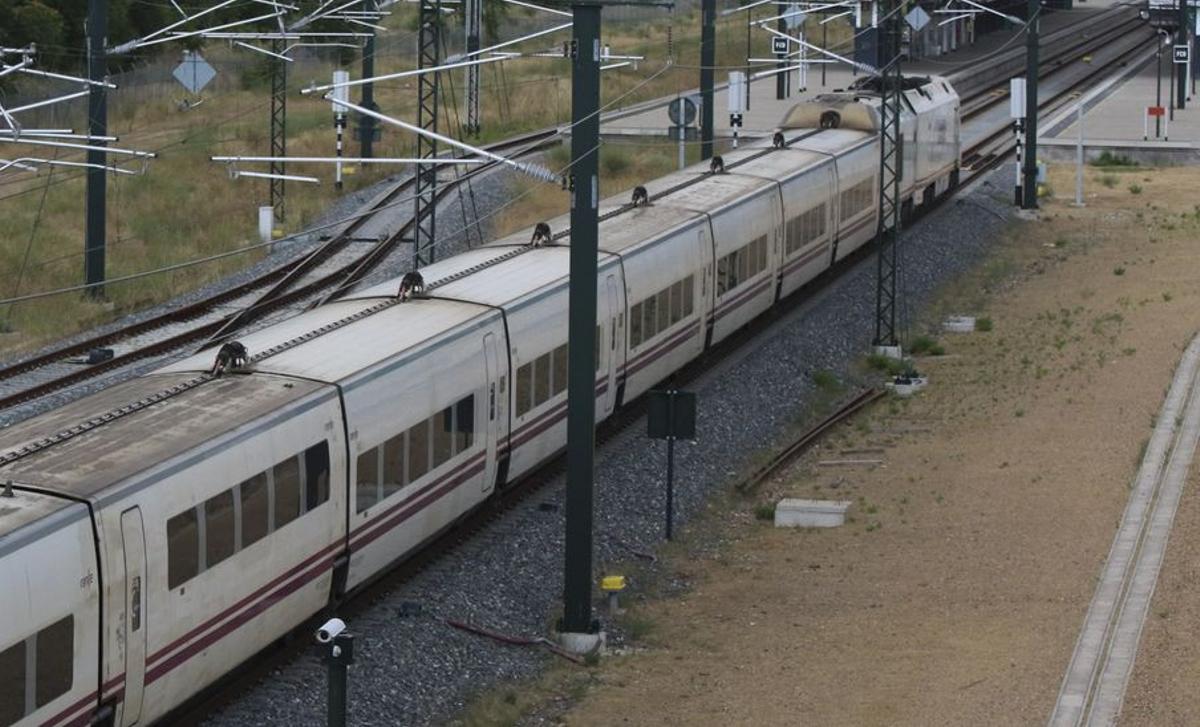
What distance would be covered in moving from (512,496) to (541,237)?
4.38 m

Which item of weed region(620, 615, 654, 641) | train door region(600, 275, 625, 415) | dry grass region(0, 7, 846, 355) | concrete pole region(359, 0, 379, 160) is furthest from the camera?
concrete pole region(359, 0, 379, 160)

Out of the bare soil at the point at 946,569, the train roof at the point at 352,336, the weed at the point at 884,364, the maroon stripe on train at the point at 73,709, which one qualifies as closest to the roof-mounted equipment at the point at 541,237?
the train roof at the point at 352,336

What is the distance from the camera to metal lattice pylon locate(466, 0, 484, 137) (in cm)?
4761

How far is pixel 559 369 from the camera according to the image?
22.3 metres

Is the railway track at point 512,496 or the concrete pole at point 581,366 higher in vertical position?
the concrete pole at point 581,366

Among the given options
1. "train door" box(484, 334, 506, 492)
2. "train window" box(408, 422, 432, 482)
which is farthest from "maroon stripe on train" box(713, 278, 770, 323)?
"train window" box(408, 422, 432, 482)

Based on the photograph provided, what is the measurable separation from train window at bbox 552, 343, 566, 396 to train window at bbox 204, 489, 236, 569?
24.0 feet

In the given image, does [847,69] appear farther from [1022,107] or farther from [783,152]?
[783,152]

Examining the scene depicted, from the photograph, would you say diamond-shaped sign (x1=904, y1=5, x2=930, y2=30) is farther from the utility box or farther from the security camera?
the security camera

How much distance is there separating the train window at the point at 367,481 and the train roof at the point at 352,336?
0.70m

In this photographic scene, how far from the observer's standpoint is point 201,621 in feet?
48.4

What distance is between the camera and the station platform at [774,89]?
55188 mm

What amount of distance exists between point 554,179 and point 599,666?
4.48 m

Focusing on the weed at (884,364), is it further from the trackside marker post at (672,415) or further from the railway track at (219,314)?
the trackside marker post at (672,415)
